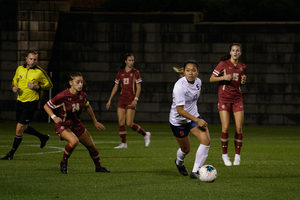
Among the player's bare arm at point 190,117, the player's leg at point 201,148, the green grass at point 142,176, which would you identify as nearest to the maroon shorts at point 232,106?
the green grass at point 142,176

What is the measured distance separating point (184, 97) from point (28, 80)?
404 centimetres

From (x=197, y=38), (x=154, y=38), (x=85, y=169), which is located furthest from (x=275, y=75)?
(x=85, y=169)

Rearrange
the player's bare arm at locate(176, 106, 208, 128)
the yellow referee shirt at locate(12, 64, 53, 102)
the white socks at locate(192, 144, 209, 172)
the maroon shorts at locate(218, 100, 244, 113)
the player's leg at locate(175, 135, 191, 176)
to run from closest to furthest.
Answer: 1. the player's bare arm at locate(176, 106, 208, 128)
2. the white socks at locate(192, 144, 209, 172)
3. the player's leg at locate(175, 135, 191, 176)
4. the maroon shorts at locate(218, 100, 244, 113)
5. the yellow referee shirt at locate(12, 64, 53, 102)

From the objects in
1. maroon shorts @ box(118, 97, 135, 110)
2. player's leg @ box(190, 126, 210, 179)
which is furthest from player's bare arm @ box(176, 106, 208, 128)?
maroon shorts @ box(118, 97, 135, 110)

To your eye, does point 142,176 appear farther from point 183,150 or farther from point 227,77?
point 227,77

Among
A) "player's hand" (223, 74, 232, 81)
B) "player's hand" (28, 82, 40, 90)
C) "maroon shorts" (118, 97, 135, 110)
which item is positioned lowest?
"maroon shorts" (118, 97, 135, 110)

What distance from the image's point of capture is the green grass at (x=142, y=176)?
5.92 metres

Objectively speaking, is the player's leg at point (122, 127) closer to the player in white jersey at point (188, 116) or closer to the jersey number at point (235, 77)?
the jersey number at point (235, 77)

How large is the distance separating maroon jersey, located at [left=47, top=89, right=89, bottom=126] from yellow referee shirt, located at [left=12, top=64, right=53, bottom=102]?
225 centimetres

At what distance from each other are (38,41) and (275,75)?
10.2 meters

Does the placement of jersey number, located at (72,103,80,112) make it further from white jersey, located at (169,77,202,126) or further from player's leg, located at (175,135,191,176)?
player's leg, located at (175,135,191,176)

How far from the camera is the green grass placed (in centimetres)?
592

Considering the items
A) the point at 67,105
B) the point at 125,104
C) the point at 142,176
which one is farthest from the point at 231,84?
the point at 125,104

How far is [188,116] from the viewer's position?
7000mm
